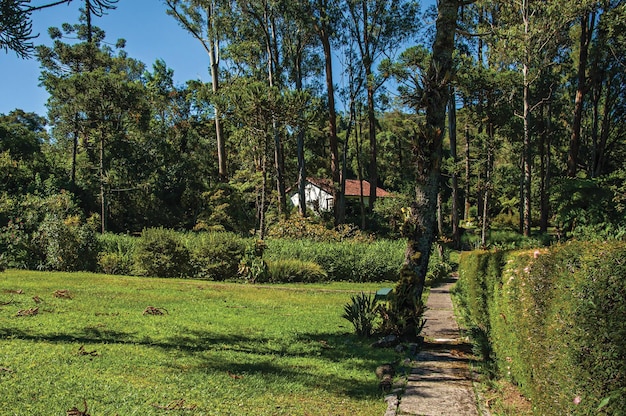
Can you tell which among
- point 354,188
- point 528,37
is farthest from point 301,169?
point 354,188

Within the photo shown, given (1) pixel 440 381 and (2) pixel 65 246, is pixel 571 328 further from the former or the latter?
(2) pixel 65 246

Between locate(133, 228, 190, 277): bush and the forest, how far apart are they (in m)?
4.10

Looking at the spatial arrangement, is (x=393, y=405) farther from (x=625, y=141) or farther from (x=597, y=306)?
(x=625, y=141)

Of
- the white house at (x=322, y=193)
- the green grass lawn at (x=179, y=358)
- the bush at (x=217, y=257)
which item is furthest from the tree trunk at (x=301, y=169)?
the green grass lawn at (x=179, y=358)

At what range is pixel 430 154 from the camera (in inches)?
281

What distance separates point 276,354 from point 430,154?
150 inches

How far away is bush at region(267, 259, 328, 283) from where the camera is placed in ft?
51.7

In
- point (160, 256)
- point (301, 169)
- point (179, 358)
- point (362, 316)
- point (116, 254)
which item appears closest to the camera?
point (179, 358)

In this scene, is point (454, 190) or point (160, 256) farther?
point (454, 190)

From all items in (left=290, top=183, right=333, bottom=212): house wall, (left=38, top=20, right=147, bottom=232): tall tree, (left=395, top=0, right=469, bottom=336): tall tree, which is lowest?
(left=395, top=0, right=469, bottom=336): tall tree

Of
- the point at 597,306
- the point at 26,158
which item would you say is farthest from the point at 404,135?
the point at 597,306

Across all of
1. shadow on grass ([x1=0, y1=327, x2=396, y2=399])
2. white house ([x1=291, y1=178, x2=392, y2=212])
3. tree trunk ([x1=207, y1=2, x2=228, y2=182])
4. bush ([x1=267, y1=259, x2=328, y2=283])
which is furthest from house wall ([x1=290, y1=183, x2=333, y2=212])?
shadow on grass ([x1=0, y1=327, x2=396, y2=399])

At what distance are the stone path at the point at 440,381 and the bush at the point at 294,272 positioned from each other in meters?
7.92

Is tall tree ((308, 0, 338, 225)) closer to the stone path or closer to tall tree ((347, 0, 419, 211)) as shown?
tall tree ((347, 0, 419, 211))
